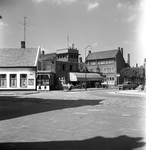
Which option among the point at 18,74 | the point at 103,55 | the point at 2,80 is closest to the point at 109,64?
the point at 103,55

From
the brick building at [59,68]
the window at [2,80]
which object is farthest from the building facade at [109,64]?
the window at [2,80]

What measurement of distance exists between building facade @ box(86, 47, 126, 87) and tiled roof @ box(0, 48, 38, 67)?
1080 inches

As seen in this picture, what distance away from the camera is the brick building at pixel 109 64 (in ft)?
196

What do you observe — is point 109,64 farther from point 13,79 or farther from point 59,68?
point 13,79

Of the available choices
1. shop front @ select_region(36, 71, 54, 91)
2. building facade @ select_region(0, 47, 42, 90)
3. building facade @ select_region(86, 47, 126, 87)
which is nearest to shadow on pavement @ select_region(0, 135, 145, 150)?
shop front @ select_region(36, 71, 54, 91)

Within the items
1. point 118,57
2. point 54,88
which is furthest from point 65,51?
point 54,88

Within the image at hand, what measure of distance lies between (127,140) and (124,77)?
57.7m

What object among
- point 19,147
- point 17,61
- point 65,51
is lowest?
point 19,147

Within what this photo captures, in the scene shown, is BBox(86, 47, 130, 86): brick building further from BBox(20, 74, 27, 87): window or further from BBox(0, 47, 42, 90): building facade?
BBox(20, 74, 27, 87): window

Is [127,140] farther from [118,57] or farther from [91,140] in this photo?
[118,57]

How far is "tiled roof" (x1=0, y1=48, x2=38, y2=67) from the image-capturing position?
Answer: 35.2 meters

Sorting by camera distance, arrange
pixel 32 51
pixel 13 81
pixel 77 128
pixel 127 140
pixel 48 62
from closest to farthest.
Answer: pixel 127 140, pixel 77 128, pixel 13 81, pixel 32 51, pixel 48 62

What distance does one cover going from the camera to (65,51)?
57.6 m

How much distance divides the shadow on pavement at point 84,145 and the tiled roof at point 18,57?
30675 millimetres
